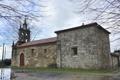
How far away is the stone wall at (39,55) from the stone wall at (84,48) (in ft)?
7.45

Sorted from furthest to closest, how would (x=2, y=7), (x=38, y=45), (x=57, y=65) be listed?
(x=38, y=45)
(x=57, y=65)
(x=2, y=7)

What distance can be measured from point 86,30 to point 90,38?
1222mm

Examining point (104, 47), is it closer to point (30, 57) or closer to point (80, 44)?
point (80, 44)

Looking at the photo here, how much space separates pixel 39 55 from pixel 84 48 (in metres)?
10.5

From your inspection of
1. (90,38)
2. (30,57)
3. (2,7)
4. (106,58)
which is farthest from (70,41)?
(2,7)

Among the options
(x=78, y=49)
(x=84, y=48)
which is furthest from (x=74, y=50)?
(x=84, y=48)

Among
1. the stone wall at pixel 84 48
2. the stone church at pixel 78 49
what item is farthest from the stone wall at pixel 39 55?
the stone wall at pixel 84 48

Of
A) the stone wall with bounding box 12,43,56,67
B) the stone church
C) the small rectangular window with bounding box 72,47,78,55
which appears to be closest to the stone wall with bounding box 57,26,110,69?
the stone church

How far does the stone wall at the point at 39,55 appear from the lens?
33.3m

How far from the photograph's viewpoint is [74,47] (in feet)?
96.4

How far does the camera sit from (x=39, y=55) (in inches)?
1419

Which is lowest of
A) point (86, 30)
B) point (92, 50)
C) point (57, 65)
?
point (57, 65)

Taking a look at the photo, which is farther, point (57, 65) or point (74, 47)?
point (57, 65)

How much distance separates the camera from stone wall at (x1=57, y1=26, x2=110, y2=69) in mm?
27422
